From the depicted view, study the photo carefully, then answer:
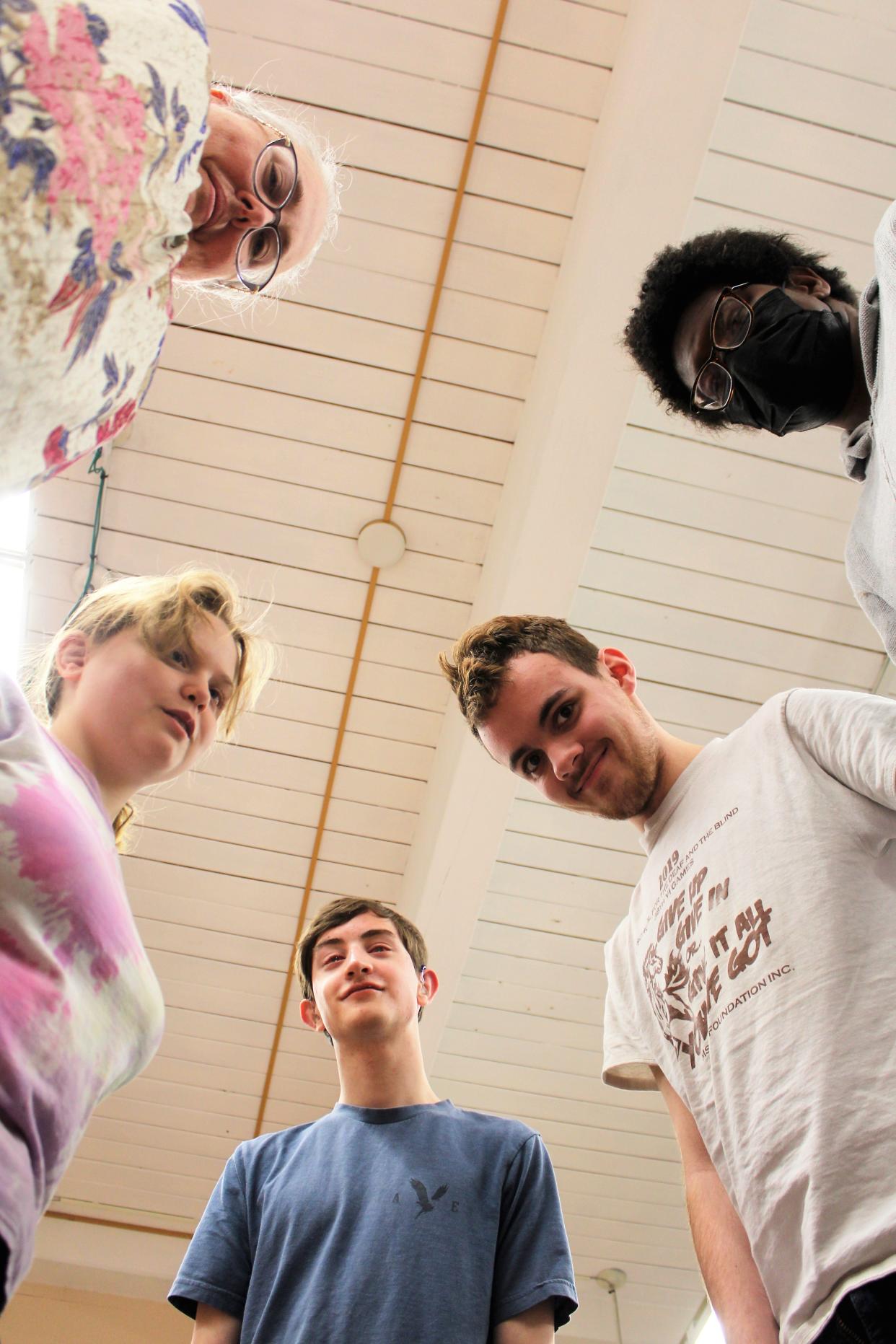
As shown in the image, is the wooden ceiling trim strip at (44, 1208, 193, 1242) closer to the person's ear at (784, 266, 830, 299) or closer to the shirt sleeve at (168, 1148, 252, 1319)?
the shirt sleeve at (168, 1148, 252, 1319)

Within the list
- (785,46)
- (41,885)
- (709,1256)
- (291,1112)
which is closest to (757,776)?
(709,1256)

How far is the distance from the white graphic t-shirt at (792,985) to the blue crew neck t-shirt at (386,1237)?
0.32 meters

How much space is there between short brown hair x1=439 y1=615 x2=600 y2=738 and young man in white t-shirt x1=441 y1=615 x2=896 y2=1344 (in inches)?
1.8

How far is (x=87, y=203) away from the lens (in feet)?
2.53

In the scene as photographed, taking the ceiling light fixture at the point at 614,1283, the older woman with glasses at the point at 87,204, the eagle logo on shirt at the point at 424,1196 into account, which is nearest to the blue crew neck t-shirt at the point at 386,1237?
the eagle logo on shirt at the point at 424,1196

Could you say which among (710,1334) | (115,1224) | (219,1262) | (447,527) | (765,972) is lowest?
(115,1224)

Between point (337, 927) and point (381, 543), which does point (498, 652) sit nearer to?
point (337, 927)

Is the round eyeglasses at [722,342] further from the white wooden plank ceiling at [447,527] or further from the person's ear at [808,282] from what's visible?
the white wooden plank ceiling at [447,527]

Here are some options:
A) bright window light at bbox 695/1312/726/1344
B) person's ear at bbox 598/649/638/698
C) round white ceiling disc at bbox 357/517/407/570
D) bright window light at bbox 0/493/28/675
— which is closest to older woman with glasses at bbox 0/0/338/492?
person's ear at bbox 598/649/638/698

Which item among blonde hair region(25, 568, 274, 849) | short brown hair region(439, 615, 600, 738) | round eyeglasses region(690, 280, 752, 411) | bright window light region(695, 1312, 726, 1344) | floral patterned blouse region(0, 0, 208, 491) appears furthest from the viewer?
bright window light region(695, 1312, 726, 1344)

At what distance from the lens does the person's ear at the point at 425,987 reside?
2.14 m

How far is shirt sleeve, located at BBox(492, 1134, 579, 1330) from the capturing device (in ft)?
4.91

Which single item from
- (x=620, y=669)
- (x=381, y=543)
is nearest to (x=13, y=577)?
(x=381, y=543)

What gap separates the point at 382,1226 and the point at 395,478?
7.00 feet
